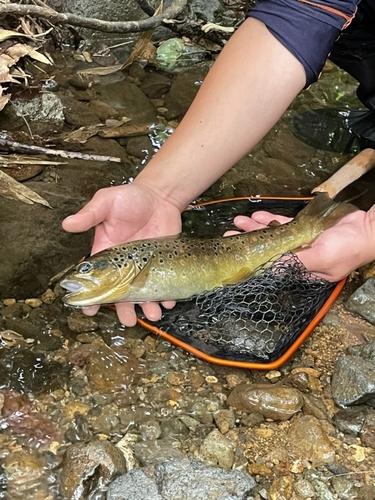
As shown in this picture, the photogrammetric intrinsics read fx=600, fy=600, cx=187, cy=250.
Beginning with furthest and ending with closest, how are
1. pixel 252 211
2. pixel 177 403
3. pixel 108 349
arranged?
pixel 252 211 < pixel 108 349 < pixel 177 403

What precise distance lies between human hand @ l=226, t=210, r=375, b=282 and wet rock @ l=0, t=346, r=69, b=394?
1240 mm

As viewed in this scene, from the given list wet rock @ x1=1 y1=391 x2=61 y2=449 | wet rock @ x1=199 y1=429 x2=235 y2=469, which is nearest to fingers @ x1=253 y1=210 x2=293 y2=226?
wet rock @ x1=199 y1=429 x2=235 y2=469

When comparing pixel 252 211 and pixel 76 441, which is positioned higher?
pixel 252 211

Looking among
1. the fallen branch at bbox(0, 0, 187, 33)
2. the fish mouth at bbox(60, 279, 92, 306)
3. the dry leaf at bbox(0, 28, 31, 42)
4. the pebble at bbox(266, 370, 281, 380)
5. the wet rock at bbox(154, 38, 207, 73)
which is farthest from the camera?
the wet rock at bbox(154, 38, 207, 73)

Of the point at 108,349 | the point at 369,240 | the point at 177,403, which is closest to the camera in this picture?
the point at 177,403

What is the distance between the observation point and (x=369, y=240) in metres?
2.90

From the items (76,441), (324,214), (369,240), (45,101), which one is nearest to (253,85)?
(324,214)

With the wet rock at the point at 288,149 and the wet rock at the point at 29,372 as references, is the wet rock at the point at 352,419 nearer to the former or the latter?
the wet rock at the point at 29,372

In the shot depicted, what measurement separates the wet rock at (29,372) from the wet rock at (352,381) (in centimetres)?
117

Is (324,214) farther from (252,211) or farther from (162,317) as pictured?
(162,317)

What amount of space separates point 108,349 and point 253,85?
4.38 feet

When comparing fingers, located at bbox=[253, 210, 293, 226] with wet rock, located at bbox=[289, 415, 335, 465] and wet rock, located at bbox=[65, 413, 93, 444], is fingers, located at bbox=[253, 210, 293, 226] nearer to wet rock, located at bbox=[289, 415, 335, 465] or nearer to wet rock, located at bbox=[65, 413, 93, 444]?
wet rock, located at bbox=[289, 415, 335, 465]

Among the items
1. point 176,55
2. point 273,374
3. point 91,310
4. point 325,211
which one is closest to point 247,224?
point 325,211

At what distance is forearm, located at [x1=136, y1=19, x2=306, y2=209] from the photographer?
2.56 m
